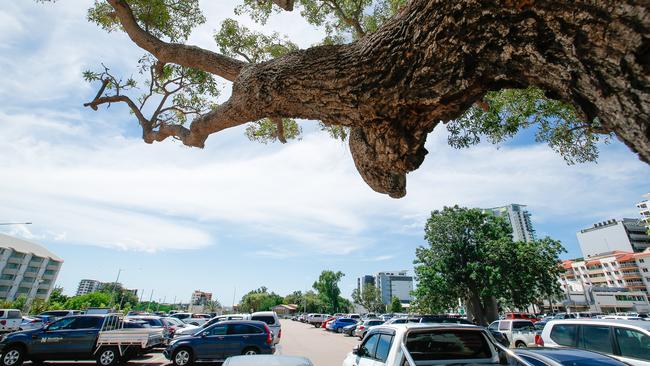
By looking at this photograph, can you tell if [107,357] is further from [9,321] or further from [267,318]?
[9,321]

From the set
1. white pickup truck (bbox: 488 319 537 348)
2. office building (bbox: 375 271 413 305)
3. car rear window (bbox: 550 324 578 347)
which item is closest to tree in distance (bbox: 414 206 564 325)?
white pickup truck (bbox: 488 319 537 348)

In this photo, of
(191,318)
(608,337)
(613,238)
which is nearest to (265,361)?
(608,337)

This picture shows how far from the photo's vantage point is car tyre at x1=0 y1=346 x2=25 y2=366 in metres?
10.3

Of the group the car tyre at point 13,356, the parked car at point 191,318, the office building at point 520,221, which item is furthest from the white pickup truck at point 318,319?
the office building at point 520,221

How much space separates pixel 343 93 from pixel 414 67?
0.76 m

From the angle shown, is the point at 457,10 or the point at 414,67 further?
the point at 414,67

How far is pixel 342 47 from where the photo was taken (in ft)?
11.4

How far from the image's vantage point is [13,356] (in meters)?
10.4

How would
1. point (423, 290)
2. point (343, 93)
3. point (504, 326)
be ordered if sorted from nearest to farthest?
point (343, 93), point (504, 326), point (423, 290)

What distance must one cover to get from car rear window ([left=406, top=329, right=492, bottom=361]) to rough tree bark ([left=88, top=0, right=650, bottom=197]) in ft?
8.18

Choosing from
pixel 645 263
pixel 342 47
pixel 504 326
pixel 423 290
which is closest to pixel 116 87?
pixel 342 47

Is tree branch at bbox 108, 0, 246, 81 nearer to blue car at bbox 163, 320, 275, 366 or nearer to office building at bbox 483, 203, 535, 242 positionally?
blue car at bbox 163, 320, 275, 366

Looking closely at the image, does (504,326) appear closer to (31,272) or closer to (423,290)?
(423,290)

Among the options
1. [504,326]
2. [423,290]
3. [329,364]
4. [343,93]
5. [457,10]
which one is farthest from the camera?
[423,290]
